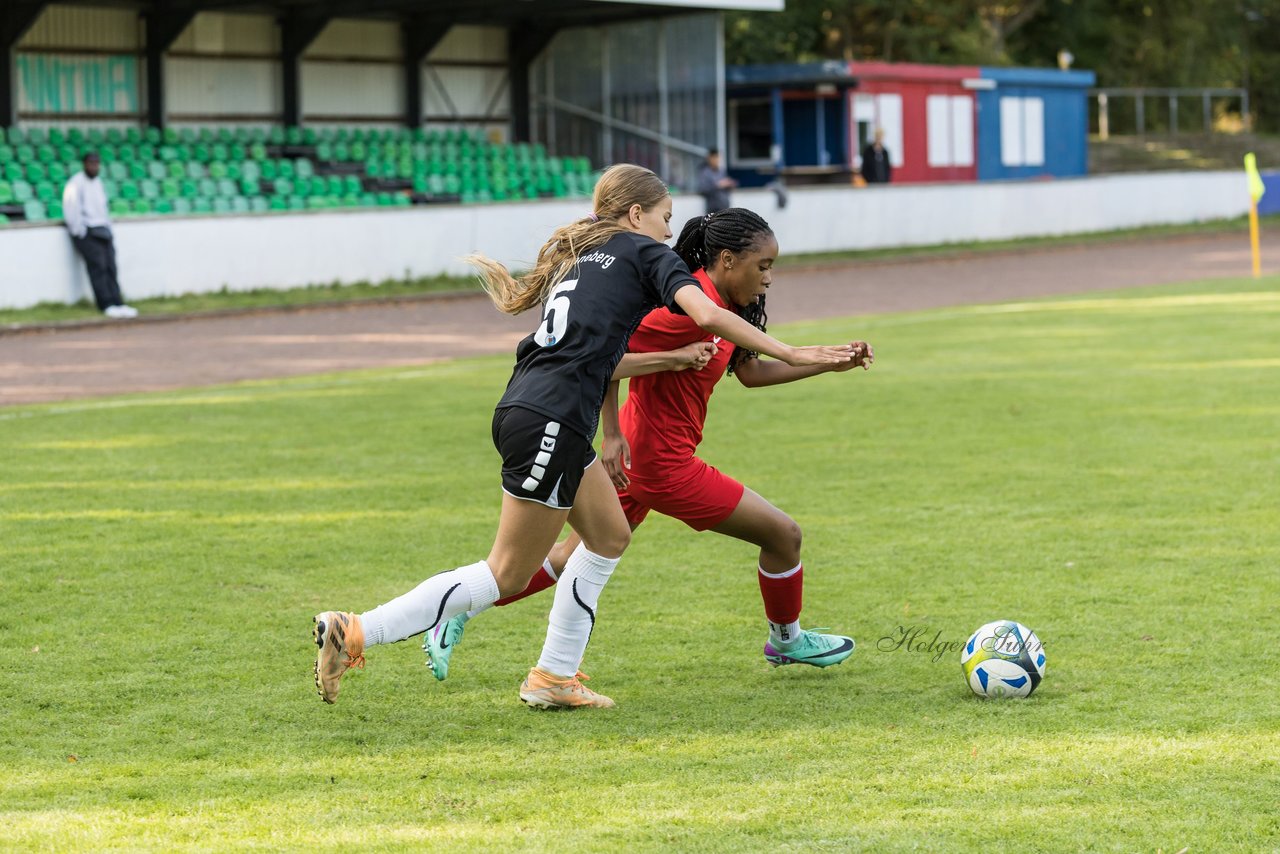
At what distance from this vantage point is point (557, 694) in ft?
16.5

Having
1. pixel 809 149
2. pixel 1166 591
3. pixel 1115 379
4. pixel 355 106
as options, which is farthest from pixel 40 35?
pixel 1166 591

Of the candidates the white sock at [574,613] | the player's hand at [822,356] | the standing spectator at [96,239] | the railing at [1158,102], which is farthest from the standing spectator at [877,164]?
the player's hand at [822,356]

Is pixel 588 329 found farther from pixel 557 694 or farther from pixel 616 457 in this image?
pixel 557 694

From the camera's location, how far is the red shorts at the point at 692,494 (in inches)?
204

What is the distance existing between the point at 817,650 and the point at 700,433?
3.07 ft

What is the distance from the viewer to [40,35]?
28.0m

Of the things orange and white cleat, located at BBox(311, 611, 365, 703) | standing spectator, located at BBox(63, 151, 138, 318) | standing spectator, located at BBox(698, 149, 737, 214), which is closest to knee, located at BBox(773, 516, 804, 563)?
orange and white cleat, located at BBox(311, 611, 365, 703)

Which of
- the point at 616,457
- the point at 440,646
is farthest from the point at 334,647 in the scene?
the point at 616,457

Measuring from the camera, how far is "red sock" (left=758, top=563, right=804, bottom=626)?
5.44 meters

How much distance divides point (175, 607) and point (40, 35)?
80.2 ft

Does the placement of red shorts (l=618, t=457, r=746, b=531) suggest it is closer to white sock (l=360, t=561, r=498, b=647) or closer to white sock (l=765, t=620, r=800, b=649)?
white sock (l=765, t=620, r=800, b=649)

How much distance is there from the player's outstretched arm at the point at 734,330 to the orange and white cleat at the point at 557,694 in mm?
1311

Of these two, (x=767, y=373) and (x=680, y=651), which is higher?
(x=767, y=373)

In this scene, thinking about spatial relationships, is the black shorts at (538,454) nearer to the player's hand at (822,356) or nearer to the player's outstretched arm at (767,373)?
the player's hand at (822,356)
